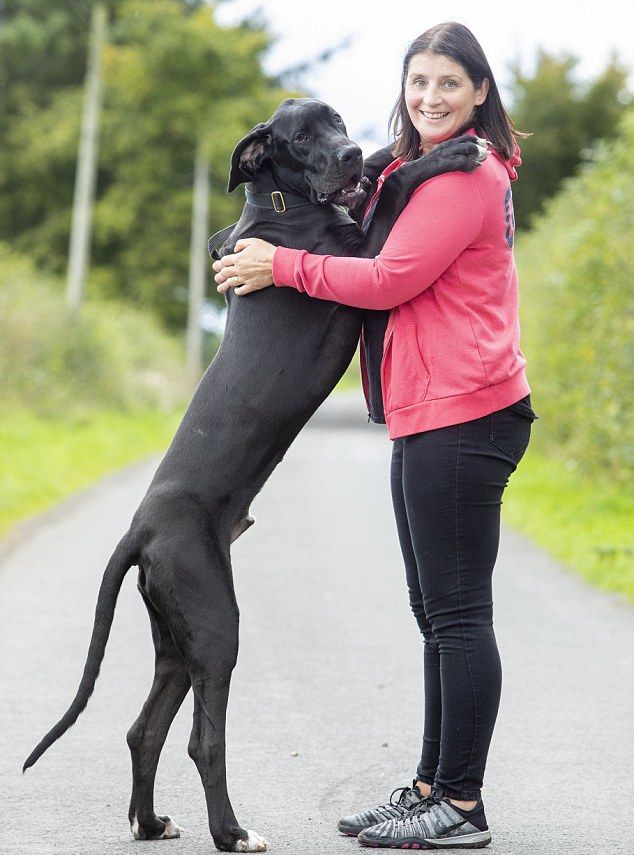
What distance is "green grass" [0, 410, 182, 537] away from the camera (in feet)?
39.2

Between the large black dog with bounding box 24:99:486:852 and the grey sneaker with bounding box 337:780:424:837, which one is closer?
the large black dog with bounding box 24:99:486:852

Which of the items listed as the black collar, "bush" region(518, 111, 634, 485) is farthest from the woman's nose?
"bush" region(518, 111, 634, 485)

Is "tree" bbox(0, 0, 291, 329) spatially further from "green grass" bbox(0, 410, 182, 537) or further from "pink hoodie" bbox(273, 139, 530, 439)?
"pink hoodie" bbox(273, 139, 530, 439)

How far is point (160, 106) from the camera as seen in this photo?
3631 cm

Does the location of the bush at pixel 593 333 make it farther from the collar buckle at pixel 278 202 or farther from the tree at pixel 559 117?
the tree at pixel 559 117

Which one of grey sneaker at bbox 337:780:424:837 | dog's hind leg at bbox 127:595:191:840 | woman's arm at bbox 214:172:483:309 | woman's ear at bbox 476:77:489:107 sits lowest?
grey sneaker at bbox 337:780:424:837

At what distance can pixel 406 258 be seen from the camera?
3389 millimetres

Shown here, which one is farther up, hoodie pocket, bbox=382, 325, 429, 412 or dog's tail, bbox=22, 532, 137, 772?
hoodie pocket, bbox=382, 325, 429, 412

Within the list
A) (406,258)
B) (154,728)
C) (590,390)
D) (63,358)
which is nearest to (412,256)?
(406,258)

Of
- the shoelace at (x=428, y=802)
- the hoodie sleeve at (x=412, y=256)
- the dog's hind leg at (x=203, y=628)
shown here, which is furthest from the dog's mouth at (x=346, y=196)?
the shoelace at (x=428, y=802)

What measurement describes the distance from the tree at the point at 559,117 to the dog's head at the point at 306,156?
3406cm

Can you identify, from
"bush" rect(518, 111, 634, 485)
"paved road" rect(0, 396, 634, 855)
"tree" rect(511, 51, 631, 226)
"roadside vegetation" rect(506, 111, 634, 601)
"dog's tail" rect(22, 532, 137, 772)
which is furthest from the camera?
"tree" rect(511, 51, 631, 226)

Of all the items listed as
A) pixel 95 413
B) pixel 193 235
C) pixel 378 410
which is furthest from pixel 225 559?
pixel 193 235

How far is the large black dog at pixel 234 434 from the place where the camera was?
11.3ft
